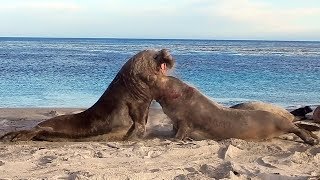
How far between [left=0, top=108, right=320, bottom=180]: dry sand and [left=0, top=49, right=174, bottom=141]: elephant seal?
23cm

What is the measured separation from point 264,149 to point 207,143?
27.4 inches

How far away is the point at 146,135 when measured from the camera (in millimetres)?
7859

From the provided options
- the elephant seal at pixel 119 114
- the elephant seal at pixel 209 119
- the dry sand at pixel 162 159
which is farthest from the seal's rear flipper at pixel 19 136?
the elephant seal at pixel 209 119

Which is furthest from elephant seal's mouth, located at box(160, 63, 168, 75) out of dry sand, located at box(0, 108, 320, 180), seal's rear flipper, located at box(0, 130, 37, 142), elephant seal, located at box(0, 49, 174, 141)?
seal's rear flipper, located at box(0, 130, 37, 142)

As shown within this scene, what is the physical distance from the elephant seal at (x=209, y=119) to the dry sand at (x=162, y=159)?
183mm

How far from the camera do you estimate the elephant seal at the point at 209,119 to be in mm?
7398

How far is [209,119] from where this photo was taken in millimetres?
7504

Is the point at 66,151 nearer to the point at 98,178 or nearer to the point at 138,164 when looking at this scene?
the point at 138,164

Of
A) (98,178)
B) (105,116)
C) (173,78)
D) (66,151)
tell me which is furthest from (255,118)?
(98,178)

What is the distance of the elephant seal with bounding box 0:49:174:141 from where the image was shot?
7.57 m

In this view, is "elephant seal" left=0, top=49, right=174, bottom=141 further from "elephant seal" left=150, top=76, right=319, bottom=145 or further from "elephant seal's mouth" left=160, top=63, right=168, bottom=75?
"elephant seal" left=150, top=76, right=319, bottom=145

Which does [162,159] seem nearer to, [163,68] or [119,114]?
[119,114]

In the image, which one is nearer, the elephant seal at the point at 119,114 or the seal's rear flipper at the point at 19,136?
the seal's rear flipper at the point at 19,136

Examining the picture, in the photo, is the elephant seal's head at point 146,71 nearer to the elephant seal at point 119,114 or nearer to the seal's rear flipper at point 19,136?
the elephant seal at point 119,114
